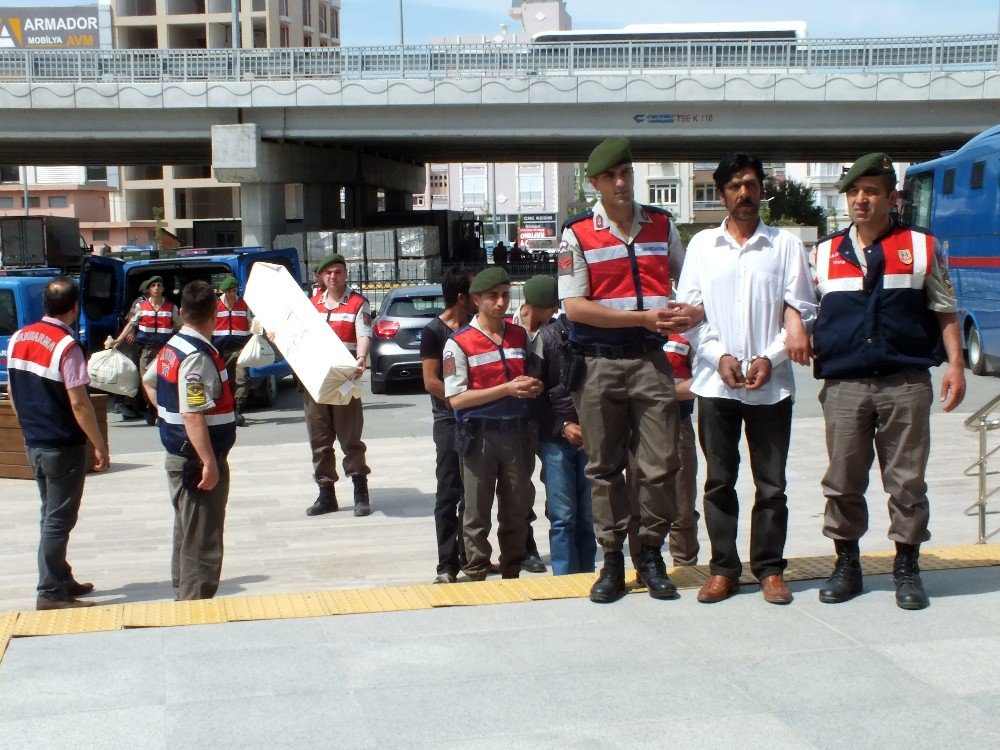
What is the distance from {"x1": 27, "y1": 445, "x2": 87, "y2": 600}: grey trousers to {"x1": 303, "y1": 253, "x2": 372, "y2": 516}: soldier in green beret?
101 inches

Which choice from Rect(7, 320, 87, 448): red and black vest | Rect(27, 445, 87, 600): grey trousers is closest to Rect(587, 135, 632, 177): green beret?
Rect(7, 320, 87, 448): red and black vest

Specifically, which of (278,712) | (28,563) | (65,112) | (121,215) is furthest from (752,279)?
(121,215)

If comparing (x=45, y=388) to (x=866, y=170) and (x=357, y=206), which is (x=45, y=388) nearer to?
(x=866, y=170)

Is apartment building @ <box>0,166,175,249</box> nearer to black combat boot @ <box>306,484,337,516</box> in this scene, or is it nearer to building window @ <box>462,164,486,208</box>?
building window @ <box>462,164,486,208</box>

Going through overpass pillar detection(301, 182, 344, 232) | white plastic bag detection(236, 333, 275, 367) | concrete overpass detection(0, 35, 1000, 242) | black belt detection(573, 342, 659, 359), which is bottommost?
white plastic bag detection(236, 333, 275, 367)

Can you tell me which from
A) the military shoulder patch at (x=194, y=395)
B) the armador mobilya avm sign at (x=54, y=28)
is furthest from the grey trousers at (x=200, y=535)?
the armador mobilya avm sign at (x=54, y=28)

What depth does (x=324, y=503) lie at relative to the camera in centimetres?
989

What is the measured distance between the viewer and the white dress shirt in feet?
16.7

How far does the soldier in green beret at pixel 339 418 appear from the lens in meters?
9.64

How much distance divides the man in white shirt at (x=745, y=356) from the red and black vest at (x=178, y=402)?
2.59 metres

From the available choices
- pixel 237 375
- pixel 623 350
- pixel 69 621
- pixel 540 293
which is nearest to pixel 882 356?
pixel 623 350

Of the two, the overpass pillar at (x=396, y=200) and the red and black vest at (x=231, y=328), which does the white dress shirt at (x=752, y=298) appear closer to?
the red and black vest at (x=231, y=328)

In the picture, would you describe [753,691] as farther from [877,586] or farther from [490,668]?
[877,586]

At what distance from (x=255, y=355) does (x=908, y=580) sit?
1019 centimetres
